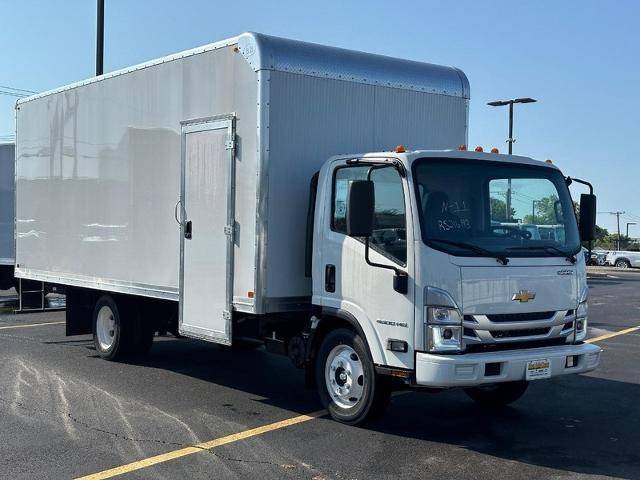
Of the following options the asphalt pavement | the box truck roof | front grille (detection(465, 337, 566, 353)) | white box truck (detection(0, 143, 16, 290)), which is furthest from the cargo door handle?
white box truck (detection(0, 143, 16, 290))

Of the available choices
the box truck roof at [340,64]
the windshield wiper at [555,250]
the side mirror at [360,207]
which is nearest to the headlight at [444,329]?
the side mirror at [360,207]

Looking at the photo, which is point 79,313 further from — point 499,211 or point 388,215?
point 499,211

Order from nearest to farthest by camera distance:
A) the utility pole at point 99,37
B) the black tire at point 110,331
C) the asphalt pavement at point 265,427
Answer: the asphalt pavement at point 265,427 < the black tire at point 110,331 < the utility pole at point 99,37

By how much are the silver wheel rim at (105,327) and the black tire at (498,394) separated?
4760 millimetres

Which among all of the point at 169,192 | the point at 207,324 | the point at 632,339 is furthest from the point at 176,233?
the point at 632,339

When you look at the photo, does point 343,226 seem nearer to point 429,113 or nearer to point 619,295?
point 429,113

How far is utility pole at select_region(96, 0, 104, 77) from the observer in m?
17.5

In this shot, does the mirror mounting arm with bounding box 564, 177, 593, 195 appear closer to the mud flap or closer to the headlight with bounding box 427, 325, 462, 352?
the headlight with bounding box 427, 325, 462, 352

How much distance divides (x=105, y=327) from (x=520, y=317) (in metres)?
5.92

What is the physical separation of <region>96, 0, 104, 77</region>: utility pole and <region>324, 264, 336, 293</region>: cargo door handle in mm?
11883

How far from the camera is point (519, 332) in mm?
6781

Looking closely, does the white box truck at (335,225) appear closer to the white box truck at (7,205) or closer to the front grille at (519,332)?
the front grille at (519,332)

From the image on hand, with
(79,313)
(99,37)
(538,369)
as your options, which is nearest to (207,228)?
(538,369)

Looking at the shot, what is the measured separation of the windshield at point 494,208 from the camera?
22.0 ft
